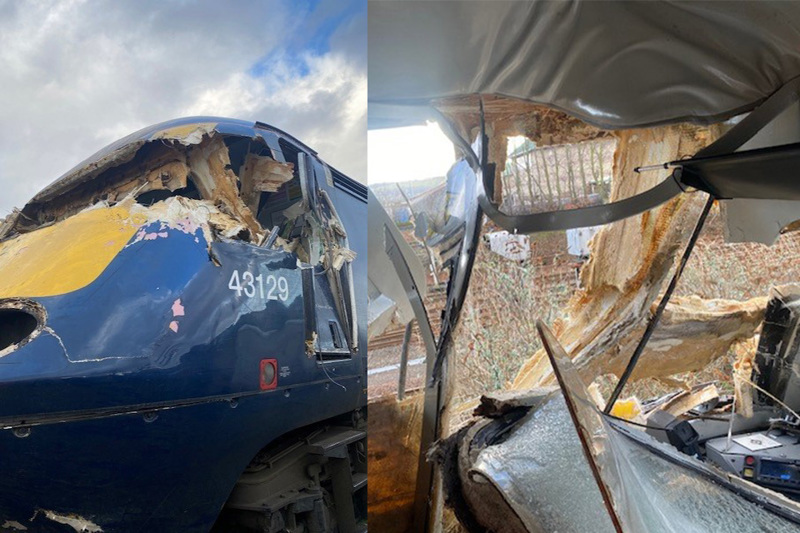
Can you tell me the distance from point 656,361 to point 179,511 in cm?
396

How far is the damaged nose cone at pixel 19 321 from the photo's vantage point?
44.1 inches

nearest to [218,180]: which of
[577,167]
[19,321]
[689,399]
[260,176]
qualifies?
[260,176]

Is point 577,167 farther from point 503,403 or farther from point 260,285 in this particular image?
point 260,285

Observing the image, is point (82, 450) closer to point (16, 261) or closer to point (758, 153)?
point (16, 261)

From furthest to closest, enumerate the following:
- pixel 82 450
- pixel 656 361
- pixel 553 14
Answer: pixel 656 361 → pixel 82 450 → pixel 553 14

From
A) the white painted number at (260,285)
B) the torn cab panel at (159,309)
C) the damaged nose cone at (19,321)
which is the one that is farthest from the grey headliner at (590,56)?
the damaged nose cone at (19,321)

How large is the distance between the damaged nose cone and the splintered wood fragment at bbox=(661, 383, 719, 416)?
4.62m

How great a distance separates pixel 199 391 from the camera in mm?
1292

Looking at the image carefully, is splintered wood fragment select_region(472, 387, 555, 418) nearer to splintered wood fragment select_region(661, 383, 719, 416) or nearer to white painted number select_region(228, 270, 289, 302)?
white painted number select_region(228, 270, 289, 302)

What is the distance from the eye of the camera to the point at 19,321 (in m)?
1.13

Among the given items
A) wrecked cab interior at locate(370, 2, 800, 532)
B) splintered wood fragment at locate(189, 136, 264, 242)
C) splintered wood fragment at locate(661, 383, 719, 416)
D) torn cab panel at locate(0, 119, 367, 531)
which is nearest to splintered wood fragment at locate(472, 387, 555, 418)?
wrecked cab interior at locate(370, 2, 800, 532)

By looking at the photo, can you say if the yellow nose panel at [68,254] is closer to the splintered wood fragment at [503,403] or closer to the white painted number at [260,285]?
the white painted number at [260,285]

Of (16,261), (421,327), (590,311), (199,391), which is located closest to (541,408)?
(421,327)

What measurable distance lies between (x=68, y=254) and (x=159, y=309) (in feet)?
0.81
